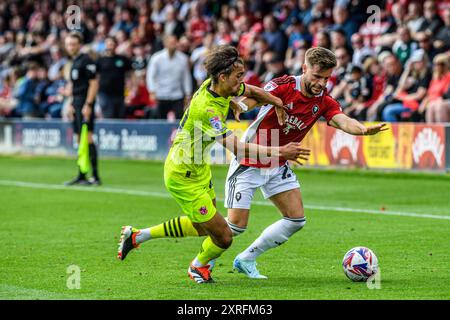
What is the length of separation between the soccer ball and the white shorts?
81 centimetres

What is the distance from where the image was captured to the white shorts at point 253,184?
27.9ft

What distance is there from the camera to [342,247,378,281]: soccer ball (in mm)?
8148

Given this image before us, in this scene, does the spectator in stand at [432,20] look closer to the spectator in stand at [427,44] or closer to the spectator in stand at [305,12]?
the spectator in stand at [427,44]

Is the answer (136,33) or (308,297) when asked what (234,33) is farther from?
(308,297)

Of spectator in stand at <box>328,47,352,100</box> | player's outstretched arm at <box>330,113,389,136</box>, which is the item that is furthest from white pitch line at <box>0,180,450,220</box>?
spectator in stand at <box>328,47,352,100</box>

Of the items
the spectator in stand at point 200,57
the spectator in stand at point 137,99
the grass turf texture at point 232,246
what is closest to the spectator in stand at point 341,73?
the grass turf texture at point 232,246

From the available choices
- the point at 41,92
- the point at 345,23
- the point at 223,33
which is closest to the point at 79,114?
the point at 345,23

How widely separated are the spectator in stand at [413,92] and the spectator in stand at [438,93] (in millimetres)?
160

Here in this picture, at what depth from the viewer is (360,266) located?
8.15 meters

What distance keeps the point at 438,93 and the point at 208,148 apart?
1009 cm

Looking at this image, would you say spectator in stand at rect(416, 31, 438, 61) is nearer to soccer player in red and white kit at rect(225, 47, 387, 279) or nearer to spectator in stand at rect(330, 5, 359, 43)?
spectator in stand at rect(330, 5, 359, 43)

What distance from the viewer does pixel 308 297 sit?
744cm
